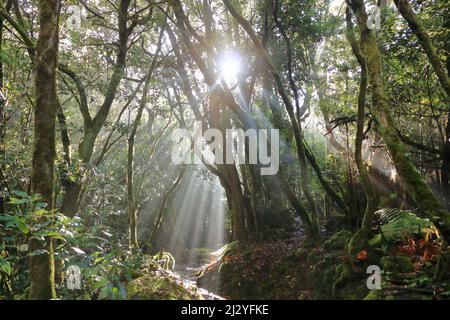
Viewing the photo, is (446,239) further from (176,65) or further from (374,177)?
(176,65)

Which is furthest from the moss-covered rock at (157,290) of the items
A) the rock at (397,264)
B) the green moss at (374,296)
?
the rock at (397,264)

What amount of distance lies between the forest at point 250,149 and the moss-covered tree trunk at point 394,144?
0.07ft

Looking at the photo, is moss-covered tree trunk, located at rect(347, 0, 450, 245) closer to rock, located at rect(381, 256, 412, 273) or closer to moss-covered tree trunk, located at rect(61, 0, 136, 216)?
rock, located at rect(381, 256, 412, 273)

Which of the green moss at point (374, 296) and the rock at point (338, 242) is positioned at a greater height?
the rock at point (338, 242)

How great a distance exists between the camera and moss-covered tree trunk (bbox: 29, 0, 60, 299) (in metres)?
4.00

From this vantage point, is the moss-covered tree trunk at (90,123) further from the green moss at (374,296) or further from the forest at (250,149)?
the green moss at (374,296)

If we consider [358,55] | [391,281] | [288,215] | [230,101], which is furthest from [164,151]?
[391,281]

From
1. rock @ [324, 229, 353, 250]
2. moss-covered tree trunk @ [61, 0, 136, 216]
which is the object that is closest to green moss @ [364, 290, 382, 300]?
rock @ [324, 229, 353, 250]

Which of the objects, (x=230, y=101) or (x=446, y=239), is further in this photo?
(x=230, y=101)

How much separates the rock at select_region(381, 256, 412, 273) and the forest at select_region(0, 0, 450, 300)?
0.02 meters

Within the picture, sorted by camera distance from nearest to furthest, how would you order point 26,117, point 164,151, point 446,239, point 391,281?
1. point 446,239
2. point 391,281
3. point 26,117
4. point 164,151

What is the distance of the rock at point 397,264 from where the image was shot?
21.4 feet
